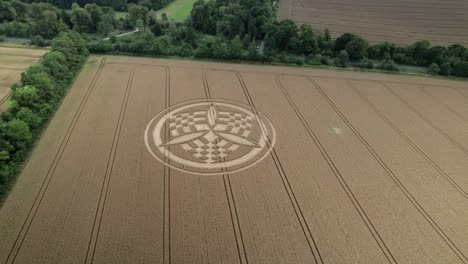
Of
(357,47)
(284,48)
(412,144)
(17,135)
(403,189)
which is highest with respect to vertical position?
(357,47)

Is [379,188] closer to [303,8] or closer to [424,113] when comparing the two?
[424,113]

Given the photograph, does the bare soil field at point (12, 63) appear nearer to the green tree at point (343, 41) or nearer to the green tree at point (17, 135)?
the green tree at point (17, 135)

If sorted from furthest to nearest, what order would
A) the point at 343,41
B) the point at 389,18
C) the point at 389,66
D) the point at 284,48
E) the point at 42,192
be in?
1. the point at 389,18
2. the point at 284,48
3. the point at 343,41
4. the point at 389,66
5. the point at 42,192

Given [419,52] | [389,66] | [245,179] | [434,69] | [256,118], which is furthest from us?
[419,52]

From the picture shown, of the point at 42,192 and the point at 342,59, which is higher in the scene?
the point at 342,59

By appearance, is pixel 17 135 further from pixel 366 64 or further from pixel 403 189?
pixel 366 64

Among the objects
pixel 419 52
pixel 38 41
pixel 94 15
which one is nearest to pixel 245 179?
pixel 419 52

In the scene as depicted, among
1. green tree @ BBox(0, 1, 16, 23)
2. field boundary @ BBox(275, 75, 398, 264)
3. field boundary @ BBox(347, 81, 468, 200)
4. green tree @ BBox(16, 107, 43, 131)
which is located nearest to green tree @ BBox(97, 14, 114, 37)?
green tree @ BBox(0, 1, 16, 23)
